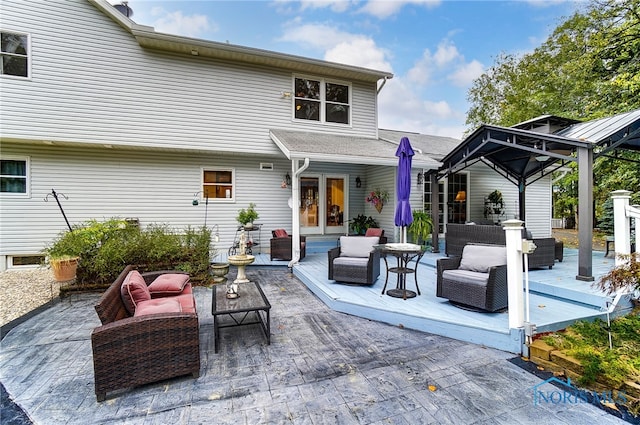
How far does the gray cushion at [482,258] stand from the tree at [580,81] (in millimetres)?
5553

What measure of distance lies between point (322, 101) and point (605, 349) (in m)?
8.45

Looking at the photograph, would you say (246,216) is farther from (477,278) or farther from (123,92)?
(477,278)

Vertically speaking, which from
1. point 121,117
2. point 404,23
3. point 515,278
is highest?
point 404,23

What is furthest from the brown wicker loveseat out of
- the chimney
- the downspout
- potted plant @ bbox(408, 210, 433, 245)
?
the chimney

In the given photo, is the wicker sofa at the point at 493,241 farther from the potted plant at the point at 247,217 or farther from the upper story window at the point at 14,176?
the upper story window at the point at 14,176

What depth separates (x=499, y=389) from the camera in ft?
8.64

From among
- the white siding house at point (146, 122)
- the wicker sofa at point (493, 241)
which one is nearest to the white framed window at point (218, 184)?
the white siding house at point (146, 122)

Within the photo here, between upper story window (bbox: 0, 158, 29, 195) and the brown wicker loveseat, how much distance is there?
7093 millimetres

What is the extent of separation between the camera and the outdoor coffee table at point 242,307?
11.1ft

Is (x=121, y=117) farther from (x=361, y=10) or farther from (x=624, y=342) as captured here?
(x=624, y=342)

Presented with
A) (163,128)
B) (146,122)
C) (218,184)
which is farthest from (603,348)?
(146,122)

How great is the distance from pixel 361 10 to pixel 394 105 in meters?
8.73

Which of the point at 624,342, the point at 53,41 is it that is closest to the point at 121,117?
the point at 53,41

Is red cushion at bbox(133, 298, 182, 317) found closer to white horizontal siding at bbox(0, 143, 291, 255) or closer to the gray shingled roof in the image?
the gray shingled roof
